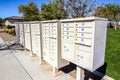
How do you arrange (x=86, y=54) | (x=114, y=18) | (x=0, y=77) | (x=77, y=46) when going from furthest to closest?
(x=114, y=18), (x=0, y=77), (x=77, y=46), (x=86, y=54)

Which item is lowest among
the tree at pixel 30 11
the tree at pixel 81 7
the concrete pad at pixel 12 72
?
the concrete pad at pixel 12 72

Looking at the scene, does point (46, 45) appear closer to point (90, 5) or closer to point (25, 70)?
point (25, 70)

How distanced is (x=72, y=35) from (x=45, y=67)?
8.07ft

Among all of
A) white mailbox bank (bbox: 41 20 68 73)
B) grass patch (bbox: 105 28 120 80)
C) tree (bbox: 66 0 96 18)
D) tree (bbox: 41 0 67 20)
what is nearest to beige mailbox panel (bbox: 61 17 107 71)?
white mailbox bank (bbox: 41 20 68 73)

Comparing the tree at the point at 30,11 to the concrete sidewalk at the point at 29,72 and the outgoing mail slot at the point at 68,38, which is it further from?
the outgoing mail slot at the point at 68,38

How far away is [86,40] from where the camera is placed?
274cm

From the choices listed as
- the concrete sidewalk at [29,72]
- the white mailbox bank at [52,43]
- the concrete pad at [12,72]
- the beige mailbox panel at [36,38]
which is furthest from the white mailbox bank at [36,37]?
the concrete pad at [12,72]

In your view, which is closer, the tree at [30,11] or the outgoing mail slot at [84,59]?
the outgoing mail slot at [84,59]

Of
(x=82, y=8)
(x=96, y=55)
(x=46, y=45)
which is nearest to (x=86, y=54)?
(x=96, y=55)

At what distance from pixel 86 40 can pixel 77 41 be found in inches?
13.0

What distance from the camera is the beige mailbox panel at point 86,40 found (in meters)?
2.61

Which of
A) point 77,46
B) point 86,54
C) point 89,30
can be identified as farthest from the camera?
point 77,46

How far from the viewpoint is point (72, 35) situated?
3.17 metres

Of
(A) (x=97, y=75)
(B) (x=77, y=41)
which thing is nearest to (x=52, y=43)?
(B) (x=77, y=41)
